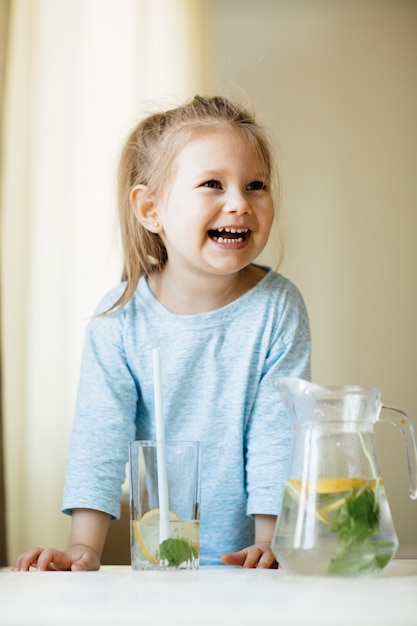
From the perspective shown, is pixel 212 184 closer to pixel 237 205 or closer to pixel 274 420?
pixel 237 205

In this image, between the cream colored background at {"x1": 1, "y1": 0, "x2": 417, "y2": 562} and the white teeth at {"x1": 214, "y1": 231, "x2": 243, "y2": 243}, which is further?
the cream colored background at {"x1": 1, "y1": 0, "x2": 417, "y2": 562}

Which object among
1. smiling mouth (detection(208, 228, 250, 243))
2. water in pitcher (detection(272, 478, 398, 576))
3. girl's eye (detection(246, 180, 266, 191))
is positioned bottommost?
water in pitcher (detection(272, 478, 398, 576))

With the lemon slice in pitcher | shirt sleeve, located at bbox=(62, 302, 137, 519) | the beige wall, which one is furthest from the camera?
the beige wall

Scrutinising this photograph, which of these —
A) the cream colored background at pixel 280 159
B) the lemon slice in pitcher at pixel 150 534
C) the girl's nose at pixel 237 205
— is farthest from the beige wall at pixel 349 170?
the lemon slice in pitcher at pixel 150 534

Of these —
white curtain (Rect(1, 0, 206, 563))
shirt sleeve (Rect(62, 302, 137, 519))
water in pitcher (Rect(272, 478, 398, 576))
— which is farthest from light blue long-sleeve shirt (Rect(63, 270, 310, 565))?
white curtain (Rect(1, 0, 206, 563))

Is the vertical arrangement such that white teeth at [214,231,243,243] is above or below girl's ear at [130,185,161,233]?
below

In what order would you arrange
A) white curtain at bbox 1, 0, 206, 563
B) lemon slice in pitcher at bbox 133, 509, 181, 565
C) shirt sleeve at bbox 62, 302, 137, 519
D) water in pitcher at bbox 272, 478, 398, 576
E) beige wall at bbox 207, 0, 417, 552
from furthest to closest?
1. beige wall at bbox 207, 0, 417, 552
2. white curtain at bbox 1, 0, 206, 563
3. shirt sleeve at bbox 62, 302, 137, 519
4. lemon slice in pitcher at bbox 133, 509, 181, 565
5. water in pitcher at bbox 272, 478, 398, 576

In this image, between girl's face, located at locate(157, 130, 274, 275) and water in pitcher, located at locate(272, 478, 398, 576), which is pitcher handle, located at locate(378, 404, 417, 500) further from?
girl's face, located at locate(157, 130, 274, 275)

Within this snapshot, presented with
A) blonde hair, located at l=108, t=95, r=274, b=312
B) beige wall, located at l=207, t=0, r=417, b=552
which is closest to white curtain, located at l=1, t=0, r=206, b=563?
beige wall, located at l=207, t=0, r=417, b=552

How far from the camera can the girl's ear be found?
4.01ft

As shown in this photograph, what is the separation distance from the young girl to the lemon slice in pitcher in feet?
0.95

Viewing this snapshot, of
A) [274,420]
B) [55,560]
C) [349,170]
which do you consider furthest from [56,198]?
[55,560]

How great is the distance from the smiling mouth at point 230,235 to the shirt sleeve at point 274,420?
0.46ft

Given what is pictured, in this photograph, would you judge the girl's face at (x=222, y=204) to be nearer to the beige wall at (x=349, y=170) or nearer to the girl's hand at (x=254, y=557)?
the girl's hand at (x=254, y=557)
